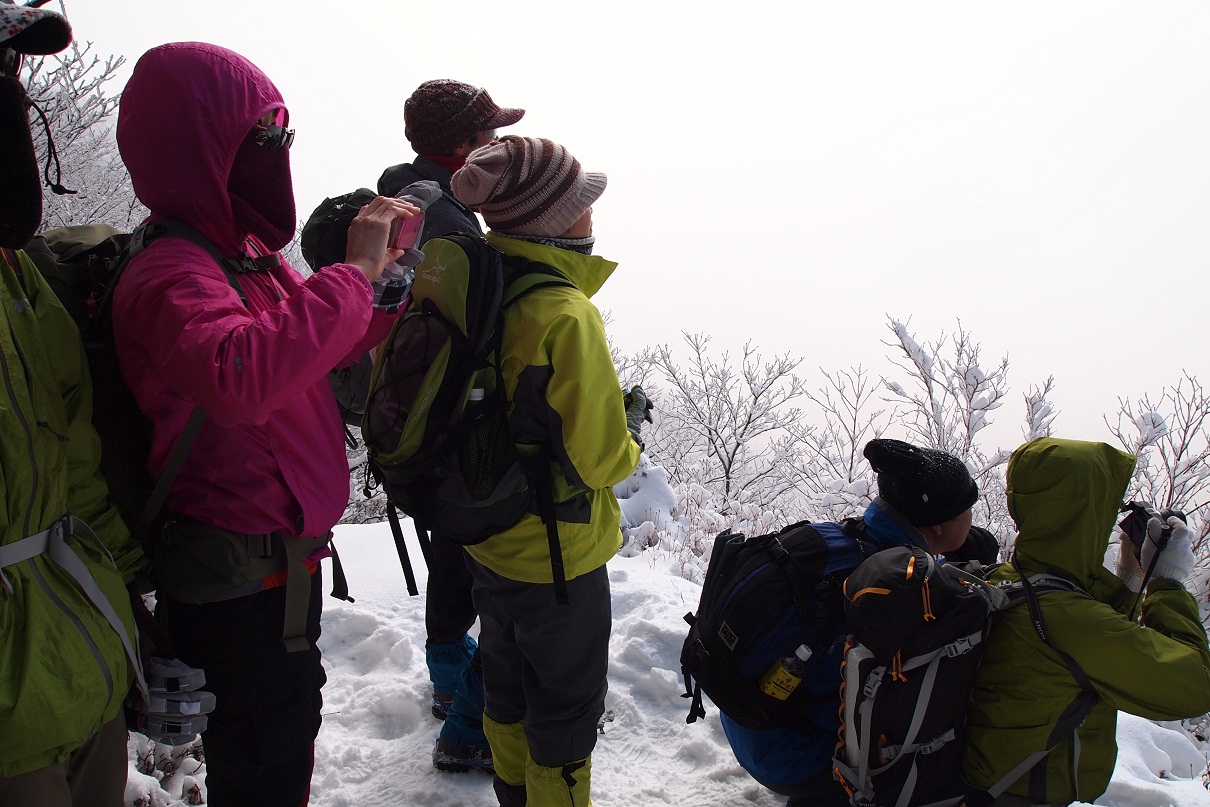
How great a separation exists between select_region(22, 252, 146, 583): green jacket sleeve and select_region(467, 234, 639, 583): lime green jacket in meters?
0.92

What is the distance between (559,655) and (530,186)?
4.36 feet

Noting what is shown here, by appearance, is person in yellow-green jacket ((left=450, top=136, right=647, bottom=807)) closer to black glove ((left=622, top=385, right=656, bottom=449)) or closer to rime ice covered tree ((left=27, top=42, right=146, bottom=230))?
black glove ((left=622, top=385, right=656, bottom=449))

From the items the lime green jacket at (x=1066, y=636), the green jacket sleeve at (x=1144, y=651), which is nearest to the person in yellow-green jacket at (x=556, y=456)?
the lime green jacket at (x=1066, y=636)

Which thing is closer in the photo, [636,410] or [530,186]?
[530,186]

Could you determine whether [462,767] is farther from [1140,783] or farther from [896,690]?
[1140,783]

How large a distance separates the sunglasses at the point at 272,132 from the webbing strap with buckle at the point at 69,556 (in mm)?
885

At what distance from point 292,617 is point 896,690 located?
1.65m

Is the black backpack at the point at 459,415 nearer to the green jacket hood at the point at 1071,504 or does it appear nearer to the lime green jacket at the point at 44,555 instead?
the lime green jacket at the point at 44,555

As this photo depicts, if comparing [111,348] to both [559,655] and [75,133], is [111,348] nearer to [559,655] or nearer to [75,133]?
[559,655]

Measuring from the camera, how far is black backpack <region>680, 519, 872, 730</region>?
224 centimetres

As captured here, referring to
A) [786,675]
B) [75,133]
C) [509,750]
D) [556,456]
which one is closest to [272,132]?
[556,456]

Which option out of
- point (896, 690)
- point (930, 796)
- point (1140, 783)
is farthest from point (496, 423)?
point (1140, 783)

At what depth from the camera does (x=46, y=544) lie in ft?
3.92

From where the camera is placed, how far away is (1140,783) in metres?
2.49
